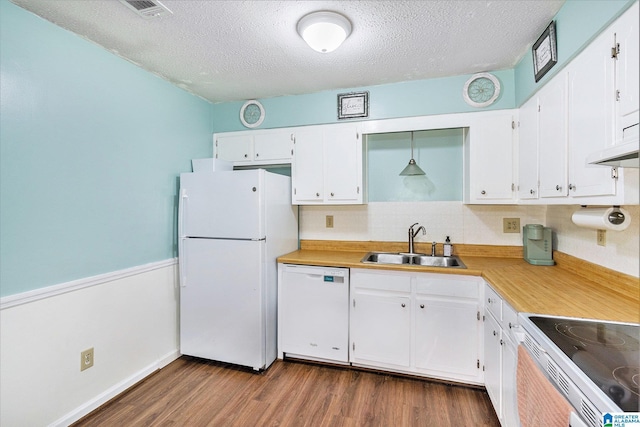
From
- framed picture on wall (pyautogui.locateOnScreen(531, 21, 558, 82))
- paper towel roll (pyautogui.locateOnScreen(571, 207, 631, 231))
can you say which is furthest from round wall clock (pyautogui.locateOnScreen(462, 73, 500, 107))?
Result: paper towel roll (pyautogui.locateOnScreen(571, 207, 631, 231))

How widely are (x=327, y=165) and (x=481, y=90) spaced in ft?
4.60

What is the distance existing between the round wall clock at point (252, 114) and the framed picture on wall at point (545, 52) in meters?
2.22

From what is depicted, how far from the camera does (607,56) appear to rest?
1.20 m

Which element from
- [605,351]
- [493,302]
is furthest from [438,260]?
[605,351]

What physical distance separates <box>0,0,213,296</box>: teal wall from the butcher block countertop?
1.20m

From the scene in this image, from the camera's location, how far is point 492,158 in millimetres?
2305

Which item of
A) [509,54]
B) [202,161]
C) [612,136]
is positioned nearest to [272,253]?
[202,161]

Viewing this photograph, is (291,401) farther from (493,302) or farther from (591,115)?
(591,115)

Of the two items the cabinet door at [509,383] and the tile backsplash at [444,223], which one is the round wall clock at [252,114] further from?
the cabinet door at [509,383]

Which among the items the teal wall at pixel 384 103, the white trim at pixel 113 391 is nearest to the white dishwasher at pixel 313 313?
the white trim at pixel 113 391

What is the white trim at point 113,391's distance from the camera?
1754mm

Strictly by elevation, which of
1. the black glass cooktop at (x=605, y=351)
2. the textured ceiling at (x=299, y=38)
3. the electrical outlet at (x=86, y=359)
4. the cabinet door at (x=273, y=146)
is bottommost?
the electrical outlet at (x=86, y=359)

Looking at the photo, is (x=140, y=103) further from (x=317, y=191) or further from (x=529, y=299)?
(x=529, y=299)

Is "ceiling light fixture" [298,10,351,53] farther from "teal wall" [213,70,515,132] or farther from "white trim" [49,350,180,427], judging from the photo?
"white trim" [49,350,180,427]
